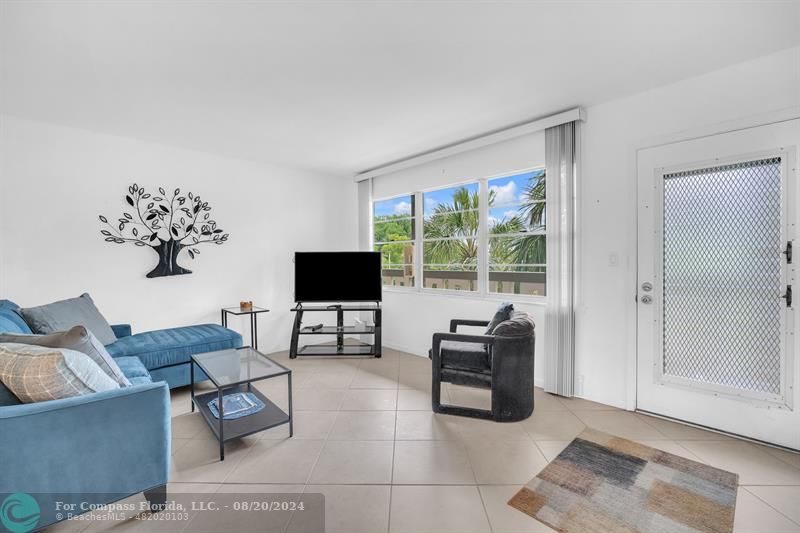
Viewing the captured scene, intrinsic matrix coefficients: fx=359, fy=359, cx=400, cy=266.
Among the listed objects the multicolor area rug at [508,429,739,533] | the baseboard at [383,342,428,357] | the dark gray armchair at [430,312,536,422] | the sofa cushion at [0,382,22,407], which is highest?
the sofa cushion at [0,382,22,407]

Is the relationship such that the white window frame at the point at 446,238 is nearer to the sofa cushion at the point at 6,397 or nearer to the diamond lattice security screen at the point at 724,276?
the diamond lattice security screen at the point at 724,276

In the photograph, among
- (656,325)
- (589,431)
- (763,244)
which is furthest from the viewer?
(656,325)

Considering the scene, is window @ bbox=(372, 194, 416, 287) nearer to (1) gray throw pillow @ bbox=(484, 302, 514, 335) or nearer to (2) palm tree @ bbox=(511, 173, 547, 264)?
(2) palm tree @ bbox=(511, 173, 547, 264)

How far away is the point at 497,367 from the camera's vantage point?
278 centimetres

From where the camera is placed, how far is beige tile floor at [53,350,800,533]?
70.2 inches

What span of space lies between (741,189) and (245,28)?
3.37m

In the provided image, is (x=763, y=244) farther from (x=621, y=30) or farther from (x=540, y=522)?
(x=540, y=522)

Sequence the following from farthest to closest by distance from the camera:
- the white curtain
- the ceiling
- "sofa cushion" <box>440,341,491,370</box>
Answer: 1. the white curtain
2. "sofa cushion" <box>440,341,491,370</box>
3. the ceiling

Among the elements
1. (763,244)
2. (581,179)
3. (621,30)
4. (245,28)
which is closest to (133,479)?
(245,28)

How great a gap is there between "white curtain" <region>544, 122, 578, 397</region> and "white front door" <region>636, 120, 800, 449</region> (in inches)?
20.2

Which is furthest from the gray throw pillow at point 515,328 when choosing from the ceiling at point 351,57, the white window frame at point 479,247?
the ceiling at point 351,57

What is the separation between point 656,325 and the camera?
2859 mm

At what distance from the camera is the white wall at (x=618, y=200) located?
8.52 feet

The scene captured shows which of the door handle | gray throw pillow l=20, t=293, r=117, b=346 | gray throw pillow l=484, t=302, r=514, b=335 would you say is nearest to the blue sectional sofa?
gray throw pillow l=20, t=293, r=117, b=346
